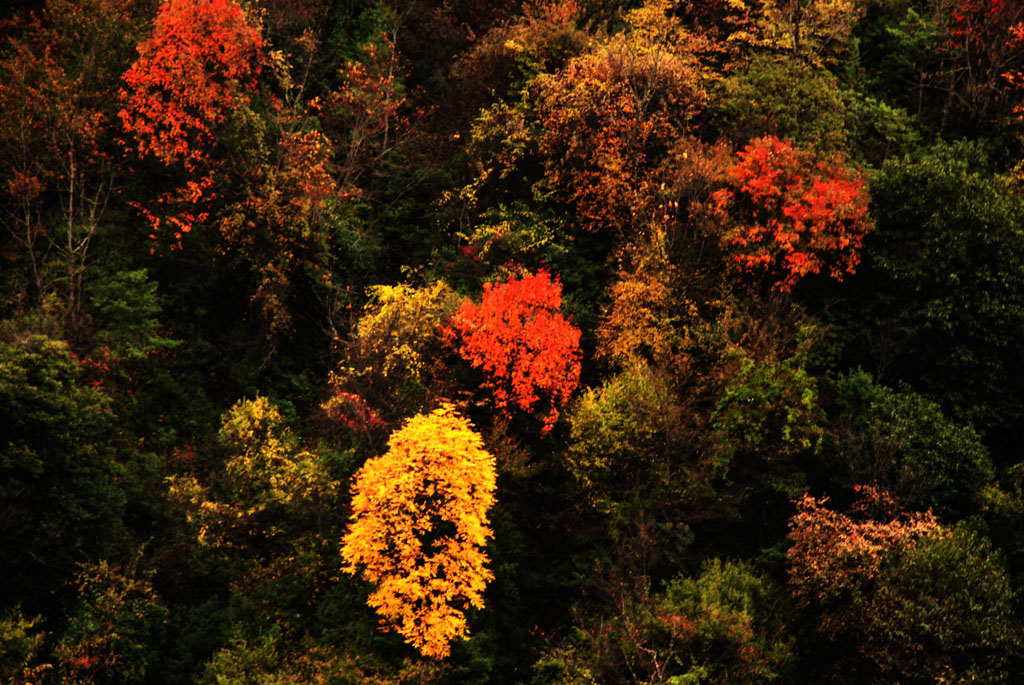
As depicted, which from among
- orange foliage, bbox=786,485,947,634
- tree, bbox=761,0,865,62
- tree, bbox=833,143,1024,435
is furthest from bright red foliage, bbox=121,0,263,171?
orange foliage, bbox=786,485,947,634

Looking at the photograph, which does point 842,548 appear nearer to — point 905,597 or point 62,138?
point 905,597

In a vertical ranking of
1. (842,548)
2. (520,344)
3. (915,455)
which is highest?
(520,344)

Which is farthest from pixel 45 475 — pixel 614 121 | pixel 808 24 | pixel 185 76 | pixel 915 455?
pixel 808 24

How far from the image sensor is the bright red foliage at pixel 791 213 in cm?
3362

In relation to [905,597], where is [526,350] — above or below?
above

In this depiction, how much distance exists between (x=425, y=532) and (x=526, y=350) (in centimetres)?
767

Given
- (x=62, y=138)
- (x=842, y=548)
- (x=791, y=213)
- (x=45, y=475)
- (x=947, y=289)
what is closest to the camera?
(x=842, y=548)

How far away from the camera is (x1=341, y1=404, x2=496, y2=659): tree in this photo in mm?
27922

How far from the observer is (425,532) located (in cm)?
2880

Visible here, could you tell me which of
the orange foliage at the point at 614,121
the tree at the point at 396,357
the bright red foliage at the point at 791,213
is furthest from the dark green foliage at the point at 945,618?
the orange foliage at the point at 614,121

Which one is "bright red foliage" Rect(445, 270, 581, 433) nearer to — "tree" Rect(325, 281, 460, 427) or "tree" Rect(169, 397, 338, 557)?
"tree" Rect(325, 281, 460, 427)

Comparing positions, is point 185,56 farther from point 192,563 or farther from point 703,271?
point 703,271

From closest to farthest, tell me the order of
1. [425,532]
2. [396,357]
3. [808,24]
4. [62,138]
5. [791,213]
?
[425,532] → [791,213] → [396,357] → [62,138] → [808,24]

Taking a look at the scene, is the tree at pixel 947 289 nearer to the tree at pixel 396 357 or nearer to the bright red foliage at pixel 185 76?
the tree at pixel 396 357
